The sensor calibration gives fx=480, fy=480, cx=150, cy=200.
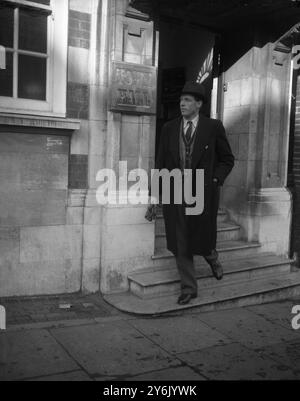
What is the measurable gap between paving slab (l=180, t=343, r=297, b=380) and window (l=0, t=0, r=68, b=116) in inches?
121

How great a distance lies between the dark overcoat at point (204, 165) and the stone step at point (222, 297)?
54 centimetres

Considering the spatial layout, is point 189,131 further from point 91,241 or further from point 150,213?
point 91,241

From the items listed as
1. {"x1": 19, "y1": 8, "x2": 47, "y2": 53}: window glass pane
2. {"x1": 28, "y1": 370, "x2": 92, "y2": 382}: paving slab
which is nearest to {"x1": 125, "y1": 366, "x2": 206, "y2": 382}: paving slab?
{"x1": 28, "y1": 370, "x2": 92, "y2": 382}: paving slab

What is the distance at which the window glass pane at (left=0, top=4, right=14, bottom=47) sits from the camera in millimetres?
5168

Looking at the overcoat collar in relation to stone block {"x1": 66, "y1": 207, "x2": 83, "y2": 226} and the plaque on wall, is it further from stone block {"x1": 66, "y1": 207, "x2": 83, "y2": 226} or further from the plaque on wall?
stone block {"x1": 66, "y1": 207, "x2": 83, "y2": 226}

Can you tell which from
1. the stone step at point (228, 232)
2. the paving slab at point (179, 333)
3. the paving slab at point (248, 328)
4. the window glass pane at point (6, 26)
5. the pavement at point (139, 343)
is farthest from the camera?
the stone step at point (228, 232)

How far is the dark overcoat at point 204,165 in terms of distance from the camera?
5.09 meters

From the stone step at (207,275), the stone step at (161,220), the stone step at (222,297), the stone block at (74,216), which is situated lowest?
the stone step at (222,297)

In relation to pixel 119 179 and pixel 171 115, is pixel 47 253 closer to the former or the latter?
pixel 119 179

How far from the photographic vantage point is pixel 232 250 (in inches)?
252

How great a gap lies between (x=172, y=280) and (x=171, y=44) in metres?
4.46

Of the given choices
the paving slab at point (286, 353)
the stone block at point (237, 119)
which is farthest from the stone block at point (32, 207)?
the stone block at point (237, 119)

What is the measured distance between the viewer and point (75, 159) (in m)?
5.58

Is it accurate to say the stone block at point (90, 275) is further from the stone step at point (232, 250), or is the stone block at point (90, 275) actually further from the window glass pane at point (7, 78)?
the window glass pane at point (7, 78)
